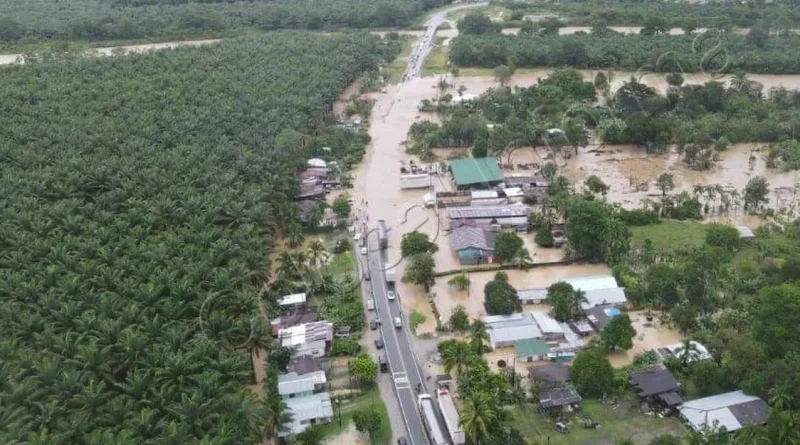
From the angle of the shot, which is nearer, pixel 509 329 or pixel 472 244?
pixel 509 329

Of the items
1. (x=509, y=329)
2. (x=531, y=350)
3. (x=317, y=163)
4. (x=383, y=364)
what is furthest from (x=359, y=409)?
(x=317, y=163)

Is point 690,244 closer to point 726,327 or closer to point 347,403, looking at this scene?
point 726,327

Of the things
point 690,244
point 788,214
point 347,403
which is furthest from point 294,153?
point 788,214

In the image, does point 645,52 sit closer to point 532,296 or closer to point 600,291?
point 600,291

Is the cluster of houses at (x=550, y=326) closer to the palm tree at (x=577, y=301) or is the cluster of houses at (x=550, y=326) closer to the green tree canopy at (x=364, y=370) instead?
the palm tree at (x=577, y=301)

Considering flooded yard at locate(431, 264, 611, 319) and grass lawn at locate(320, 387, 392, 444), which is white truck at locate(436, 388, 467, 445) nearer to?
grass lawn at locate(320, 387, 392, 444)

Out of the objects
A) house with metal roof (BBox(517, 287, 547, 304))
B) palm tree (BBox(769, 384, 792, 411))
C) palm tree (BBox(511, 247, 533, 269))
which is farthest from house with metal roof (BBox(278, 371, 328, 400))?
palm tree (BBox(769, 384, 792, 411))
